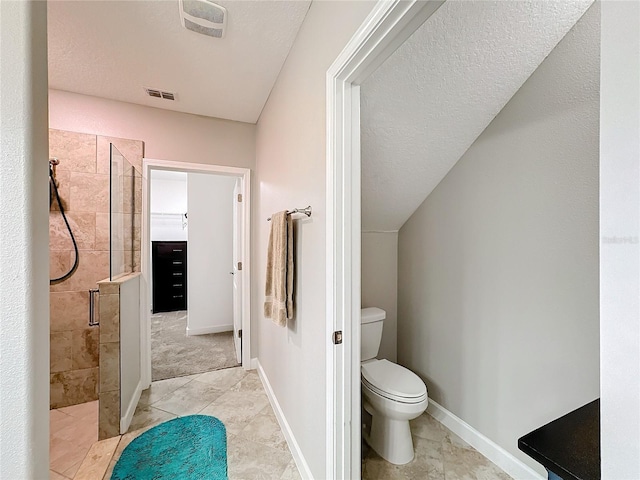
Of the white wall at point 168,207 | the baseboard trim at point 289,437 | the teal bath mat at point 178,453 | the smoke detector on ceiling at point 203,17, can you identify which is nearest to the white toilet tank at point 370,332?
the baseboard trim at point 289,437

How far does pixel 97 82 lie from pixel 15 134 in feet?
6.14

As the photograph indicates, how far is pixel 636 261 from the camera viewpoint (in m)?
0.33

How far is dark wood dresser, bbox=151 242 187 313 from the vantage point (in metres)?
5.04

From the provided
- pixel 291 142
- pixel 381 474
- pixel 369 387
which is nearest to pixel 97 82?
pixel 291 142

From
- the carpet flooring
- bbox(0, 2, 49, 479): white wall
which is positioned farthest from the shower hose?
bbox(0, 2, 49, 479): white wall

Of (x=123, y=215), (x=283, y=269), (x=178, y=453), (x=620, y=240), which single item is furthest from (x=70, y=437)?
(x=620, y=240)

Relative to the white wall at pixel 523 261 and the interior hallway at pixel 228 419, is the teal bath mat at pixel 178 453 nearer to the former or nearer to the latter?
the interior hallway at pixel 228 419

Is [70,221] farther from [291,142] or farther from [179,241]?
[179,241]

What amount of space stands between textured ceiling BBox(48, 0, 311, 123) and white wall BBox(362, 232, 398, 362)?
56.4 inches

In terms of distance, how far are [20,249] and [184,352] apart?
9.83ft

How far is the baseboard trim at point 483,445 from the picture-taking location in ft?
5.03

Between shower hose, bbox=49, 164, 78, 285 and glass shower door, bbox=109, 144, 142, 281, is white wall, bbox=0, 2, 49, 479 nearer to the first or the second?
glass shower door, bbox=109, 144, 142, 281

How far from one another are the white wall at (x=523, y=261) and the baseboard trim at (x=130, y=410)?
214cm

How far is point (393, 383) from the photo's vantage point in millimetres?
1702
